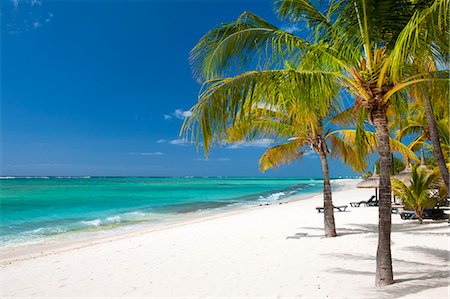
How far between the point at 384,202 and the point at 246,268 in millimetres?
2893

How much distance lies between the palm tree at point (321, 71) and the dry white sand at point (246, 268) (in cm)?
79

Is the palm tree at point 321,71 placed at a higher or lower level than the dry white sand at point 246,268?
higher

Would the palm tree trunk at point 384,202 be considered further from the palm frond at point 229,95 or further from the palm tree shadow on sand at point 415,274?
the palm frond at point 229,95

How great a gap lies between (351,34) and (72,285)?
20.5 feet

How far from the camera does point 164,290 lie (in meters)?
5.32

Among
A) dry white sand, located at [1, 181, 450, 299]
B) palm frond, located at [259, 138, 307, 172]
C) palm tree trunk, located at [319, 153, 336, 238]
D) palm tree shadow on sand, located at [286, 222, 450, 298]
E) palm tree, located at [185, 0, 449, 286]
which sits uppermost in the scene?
palm tree, located at [185, 0, 449, 286]

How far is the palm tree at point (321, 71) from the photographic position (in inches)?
178

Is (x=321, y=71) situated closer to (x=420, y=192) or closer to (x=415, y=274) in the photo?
(x=415, y=274)

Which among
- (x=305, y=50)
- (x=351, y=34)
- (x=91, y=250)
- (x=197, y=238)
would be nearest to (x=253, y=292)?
(x=305, y=50)

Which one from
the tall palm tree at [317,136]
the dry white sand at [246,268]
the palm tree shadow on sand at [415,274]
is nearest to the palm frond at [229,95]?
the dry white sand at [246,268]

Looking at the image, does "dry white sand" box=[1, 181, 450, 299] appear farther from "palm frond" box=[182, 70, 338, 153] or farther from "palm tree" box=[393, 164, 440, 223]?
"palm frond" box=[182, 70, 338, 153]

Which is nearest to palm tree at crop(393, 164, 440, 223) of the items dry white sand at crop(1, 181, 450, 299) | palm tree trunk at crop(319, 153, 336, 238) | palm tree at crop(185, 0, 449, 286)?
dry white sand at crop(1, 181, 450, 299)

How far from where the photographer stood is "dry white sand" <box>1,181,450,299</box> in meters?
5.00

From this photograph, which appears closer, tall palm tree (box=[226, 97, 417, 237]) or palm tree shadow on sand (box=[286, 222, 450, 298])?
palm tree shadow on sand (box=[286, 222, 450, 298])
